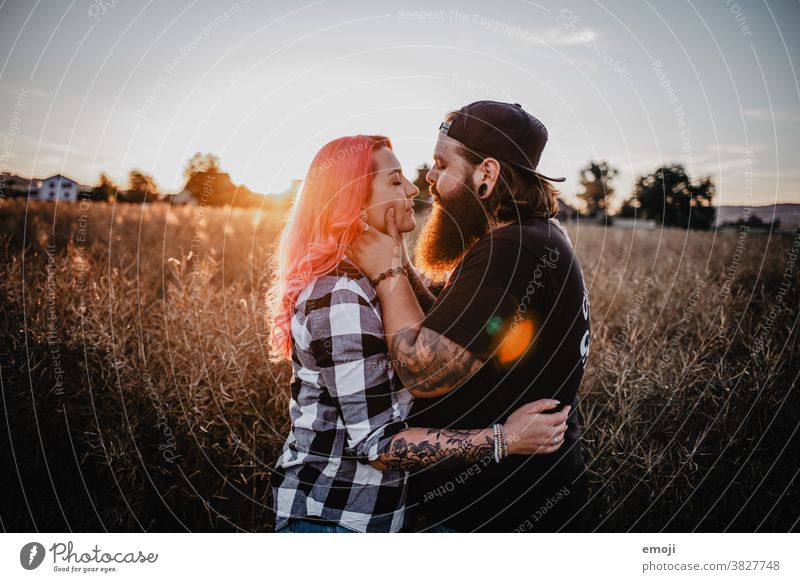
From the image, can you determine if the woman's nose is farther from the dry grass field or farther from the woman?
the dry grass field

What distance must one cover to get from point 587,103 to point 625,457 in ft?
6.46

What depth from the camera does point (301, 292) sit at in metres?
1.67

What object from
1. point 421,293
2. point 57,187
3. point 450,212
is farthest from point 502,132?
point 57,187

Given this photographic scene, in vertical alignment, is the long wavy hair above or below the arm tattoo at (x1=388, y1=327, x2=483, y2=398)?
above

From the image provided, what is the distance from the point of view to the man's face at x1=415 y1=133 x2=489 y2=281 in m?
2.06

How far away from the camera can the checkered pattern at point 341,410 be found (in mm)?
1569

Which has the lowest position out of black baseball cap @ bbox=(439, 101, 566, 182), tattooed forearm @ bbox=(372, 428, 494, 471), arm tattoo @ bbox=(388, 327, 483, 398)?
tattooed forearm @ bbox=(372, 428, 494, 471)

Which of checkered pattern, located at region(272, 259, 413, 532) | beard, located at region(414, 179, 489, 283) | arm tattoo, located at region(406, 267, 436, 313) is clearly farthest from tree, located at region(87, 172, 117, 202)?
checkered pattern, located at region(272, 259, 413, 532)

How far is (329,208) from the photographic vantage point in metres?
1.77

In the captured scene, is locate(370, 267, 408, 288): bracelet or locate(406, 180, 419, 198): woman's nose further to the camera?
locate(406, 180, 419, 198): woman's nose
